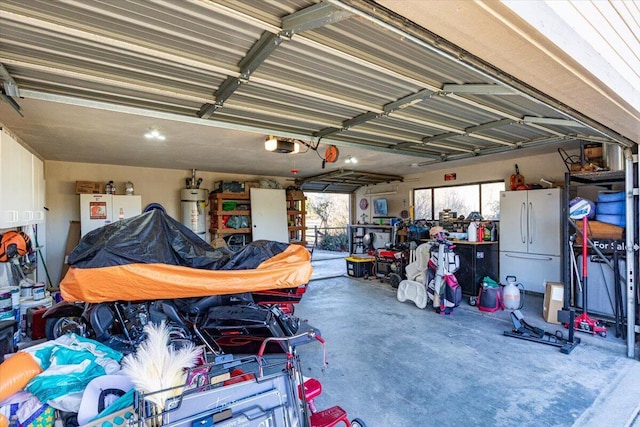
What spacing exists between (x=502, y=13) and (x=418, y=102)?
6.72ft

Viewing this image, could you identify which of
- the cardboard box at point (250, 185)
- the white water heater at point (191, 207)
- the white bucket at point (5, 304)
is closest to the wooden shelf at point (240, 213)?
the cardboard box at point (250, 185)

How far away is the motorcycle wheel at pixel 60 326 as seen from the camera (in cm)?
286

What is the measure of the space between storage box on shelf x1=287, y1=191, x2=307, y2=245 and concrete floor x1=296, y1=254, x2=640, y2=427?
12.3 feet

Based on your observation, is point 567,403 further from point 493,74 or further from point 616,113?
point 493,74

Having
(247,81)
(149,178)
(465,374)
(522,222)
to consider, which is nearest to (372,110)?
(247,81)

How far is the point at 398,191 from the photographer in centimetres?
896

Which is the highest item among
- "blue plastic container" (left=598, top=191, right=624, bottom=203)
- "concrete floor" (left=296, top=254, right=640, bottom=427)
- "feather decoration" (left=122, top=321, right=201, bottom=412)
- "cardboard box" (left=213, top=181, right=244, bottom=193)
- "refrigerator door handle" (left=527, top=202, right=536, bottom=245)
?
"cardboard box" (left=213, top=181, right=244, bottom=193)

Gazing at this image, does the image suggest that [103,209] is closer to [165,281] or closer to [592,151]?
[165,281]

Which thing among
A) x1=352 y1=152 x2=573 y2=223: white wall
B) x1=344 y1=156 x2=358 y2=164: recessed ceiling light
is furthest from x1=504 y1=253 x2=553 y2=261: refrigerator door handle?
x1=344 y1=156 x2=358 y2=164: recessed ceiling light

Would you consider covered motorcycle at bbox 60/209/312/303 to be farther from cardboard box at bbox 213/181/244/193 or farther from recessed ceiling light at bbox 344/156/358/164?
cardboard box at bbox 213/181/244/193

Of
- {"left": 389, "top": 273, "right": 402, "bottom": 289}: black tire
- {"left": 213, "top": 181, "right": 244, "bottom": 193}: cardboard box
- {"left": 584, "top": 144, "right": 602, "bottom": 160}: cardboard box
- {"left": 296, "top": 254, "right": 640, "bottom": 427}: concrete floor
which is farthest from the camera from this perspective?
{"left": 213, "top": 181, "right": 244, "bottom": 193}: cardboard box

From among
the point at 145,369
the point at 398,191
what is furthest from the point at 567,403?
the point at 398,191

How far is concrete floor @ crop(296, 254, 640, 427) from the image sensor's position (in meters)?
2.43

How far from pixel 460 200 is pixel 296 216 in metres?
4.10
